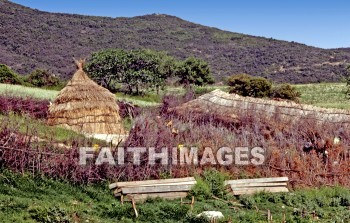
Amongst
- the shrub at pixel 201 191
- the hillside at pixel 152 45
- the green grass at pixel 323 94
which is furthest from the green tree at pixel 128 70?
the shrub at pixel 201 191

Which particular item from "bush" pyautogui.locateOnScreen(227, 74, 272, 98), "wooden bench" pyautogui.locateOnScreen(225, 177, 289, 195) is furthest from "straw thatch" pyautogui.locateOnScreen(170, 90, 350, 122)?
"bush" pyautogui.locateOnScreen(227, 74, 272, 98)

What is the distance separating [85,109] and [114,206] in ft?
32.7

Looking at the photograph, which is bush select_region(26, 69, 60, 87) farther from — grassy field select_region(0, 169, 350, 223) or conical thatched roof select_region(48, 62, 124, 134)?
grassy field select_region(0, 169, 350, 223)

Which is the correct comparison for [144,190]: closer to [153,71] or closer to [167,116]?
[167,116]

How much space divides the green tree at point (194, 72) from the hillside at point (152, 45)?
33.1 meters

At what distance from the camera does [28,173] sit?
1188 centimetres

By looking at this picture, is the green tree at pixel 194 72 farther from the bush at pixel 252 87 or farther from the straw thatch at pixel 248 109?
the straw thatch at pixel 248 109

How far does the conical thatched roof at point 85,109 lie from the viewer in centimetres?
2036

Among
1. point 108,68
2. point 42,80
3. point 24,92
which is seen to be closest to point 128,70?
point 108,68

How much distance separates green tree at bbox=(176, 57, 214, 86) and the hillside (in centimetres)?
3310

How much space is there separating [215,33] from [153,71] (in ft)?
357

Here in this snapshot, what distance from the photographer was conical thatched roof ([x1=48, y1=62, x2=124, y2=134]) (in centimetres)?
2036

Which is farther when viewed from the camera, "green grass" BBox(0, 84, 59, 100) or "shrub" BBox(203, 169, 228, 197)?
"green grass" BBox(0, 84, 59, 100)

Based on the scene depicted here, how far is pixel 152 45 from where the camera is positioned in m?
159
